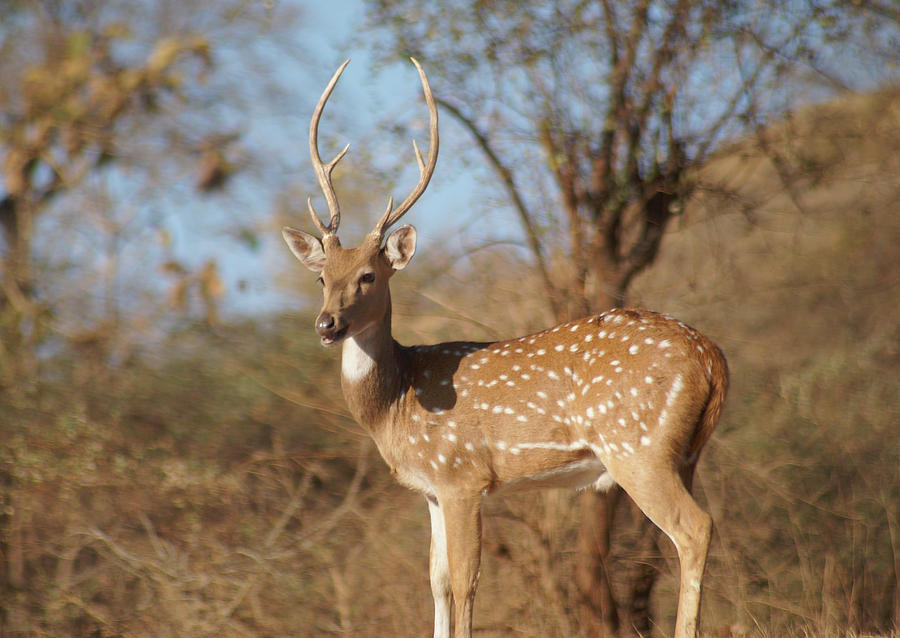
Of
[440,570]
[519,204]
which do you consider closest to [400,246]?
[440,570]

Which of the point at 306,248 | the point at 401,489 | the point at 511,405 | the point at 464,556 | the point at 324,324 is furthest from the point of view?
the point at 401,489

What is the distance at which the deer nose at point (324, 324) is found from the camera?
16.5ft

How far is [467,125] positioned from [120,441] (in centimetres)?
506

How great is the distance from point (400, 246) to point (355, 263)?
0.32 meters

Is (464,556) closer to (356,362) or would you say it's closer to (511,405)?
(511,405)

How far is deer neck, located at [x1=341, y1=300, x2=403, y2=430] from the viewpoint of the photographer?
18.3 ft

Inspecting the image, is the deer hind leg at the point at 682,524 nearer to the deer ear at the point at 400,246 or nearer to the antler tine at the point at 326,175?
the deer ear at the point at 400,246

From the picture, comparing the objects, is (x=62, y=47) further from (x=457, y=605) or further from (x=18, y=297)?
(x=457, y=605)

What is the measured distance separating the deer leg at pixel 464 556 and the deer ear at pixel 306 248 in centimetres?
160

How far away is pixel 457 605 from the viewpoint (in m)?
5.24

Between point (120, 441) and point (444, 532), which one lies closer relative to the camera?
point (444, 532)

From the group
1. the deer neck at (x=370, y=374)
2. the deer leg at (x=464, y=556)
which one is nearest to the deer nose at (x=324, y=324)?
the deer neck at (x=370, y=374)

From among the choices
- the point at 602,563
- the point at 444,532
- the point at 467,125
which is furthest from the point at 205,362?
the point at 444,532

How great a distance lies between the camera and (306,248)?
5.82 m
